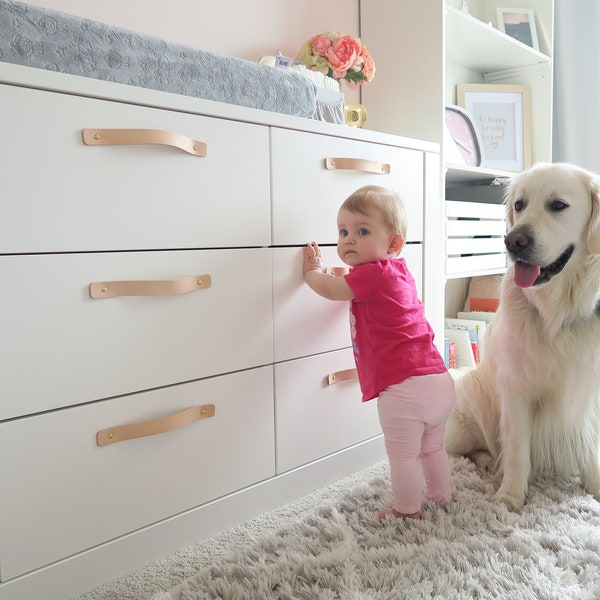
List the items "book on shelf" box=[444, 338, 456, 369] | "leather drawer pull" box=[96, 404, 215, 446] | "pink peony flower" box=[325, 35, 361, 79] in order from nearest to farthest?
"leather drawer pull" box=[96, 404, 215, 446] < "pink peony flower" box=[325, 35, 361, 79] < "book on shelf" box=[444, 338, 456, 369]

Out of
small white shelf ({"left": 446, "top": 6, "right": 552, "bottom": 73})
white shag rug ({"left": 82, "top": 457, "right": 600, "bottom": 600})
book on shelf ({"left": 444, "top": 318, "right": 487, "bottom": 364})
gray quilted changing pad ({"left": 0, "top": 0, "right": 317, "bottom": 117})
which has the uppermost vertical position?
small white shelf ({"left": 446, "top": 6, "right": 552, "bottom": 73})

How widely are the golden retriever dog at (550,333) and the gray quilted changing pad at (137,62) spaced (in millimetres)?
583

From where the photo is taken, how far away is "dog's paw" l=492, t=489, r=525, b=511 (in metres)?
1.22

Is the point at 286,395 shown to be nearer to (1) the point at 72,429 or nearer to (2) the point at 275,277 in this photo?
(2) the point at 275,277

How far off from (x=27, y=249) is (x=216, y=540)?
694 millimetres

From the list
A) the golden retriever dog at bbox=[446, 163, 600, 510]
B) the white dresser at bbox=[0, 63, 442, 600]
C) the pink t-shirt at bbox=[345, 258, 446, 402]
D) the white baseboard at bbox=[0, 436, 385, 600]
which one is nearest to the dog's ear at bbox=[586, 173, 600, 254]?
the golden retriever dog at bbox=[446, 163, 600, 510]

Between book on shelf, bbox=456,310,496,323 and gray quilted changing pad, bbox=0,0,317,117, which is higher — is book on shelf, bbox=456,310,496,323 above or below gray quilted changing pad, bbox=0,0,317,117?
below

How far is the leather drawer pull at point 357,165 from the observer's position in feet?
4.26

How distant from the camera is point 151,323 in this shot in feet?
3.33

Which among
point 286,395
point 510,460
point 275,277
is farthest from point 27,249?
point 510,460

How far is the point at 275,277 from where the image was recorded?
121 centimetres

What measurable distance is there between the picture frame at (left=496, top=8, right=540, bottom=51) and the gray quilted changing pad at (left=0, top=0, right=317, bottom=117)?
161 centimetres

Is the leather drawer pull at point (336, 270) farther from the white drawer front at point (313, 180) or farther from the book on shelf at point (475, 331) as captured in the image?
the book on shelf at point (475, 331)

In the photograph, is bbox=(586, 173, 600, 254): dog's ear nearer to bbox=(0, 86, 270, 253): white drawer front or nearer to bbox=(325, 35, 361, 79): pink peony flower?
bbox=(0, 86, 270, 253): white drawer front
